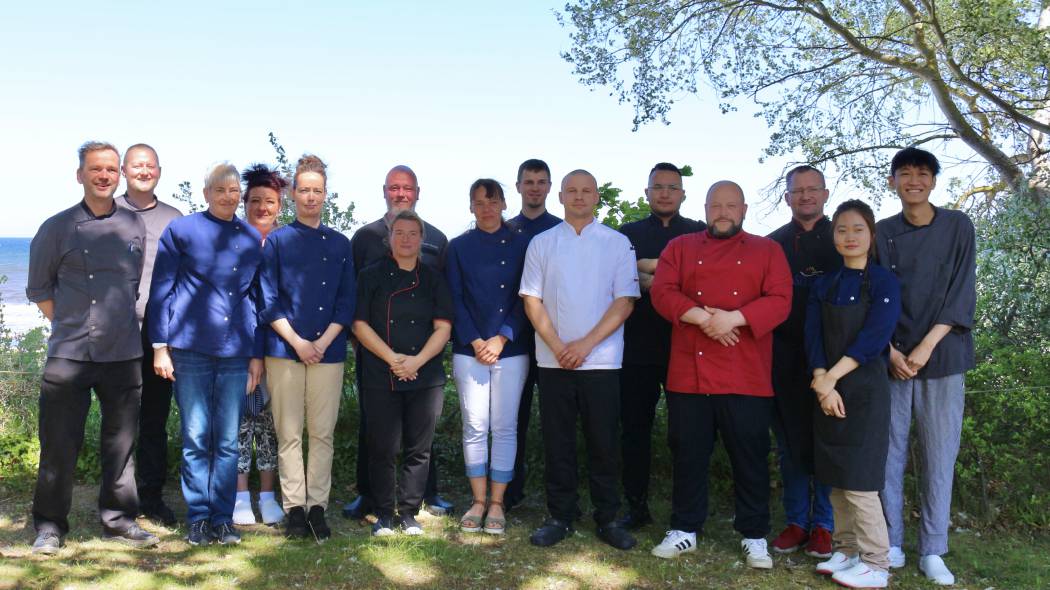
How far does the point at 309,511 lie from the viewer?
492 cm

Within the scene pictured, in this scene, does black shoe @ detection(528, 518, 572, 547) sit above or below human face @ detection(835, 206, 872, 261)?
below

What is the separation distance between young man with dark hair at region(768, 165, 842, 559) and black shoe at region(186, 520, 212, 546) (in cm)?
333

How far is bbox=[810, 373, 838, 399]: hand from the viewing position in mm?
4215

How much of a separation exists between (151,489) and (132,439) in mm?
570

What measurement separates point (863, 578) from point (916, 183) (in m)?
2.15

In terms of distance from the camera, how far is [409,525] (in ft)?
16.3

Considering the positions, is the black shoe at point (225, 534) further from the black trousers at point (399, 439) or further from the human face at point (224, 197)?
the human face at point (224, 197)

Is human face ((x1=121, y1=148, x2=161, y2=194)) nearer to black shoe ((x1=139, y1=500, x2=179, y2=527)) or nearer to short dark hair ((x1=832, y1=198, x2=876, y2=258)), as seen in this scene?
black shoe ((x1=139, y1=500, x2=179, y2=527))

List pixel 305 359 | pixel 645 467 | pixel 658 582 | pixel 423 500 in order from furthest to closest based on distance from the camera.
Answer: pixel 423 500
pixel 645 467
pixel 305 359
pixel 658 582

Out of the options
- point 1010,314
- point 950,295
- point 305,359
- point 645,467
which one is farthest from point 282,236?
point 1010,314

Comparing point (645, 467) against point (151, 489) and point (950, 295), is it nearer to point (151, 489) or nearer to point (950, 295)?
point (950, 295)

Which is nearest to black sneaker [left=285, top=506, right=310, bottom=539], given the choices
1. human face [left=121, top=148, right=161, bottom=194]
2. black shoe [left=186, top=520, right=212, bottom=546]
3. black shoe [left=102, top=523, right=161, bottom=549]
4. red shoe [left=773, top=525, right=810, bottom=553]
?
black shoe [left=186, top=520, right=212, bottom=546]

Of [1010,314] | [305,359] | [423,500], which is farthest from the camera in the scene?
[1010,314]

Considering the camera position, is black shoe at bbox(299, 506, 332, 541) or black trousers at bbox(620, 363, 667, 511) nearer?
black shoe at bbox(299, 506, 332, 541)
